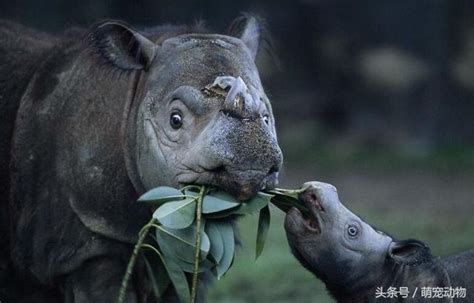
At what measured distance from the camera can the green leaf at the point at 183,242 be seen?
683cm

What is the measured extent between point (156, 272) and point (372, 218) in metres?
6.33

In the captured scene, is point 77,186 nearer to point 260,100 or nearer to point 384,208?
point 260,100

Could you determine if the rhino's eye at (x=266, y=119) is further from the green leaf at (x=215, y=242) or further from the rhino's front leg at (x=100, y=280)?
the rhino's front leg at (x=100, y=280)

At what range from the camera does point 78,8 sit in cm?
1605

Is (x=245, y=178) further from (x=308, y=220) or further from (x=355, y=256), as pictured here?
(x=355, y=256)

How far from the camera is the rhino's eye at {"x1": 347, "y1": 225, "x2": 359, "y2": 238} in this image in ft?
25.6

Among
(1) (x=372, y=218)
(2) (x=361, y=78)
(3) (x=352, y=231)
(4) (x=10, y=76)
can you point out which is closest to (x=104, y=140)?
(4) (x=10, y=76)

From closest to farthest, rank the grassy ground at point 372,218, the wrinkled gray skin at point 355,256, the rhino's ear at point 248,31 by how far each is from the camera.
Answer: the wrinkled gray skin at point 355,256 < the rhino's ear at point 248,31 < the grassy ground at point 372,218

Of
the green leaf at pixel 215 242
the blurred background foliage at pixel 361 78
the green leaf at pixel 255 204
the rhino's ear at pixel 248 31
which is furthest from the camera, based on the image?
the blurred background foliage at pixel 361 78

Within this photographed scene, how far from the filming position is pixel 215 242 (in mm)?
6922

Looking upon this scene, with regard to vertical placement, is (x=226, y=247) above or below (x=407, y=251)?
below

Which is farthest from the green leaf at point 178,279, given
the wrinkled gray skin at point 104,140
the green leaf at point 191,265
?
the wrinkled gray skin at point 104,140

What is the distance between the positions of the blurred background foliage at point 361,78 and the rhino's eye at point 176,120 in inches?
313

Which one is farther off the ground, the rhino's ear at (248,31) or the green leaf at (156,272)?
the rhino's ear at (248,31)
